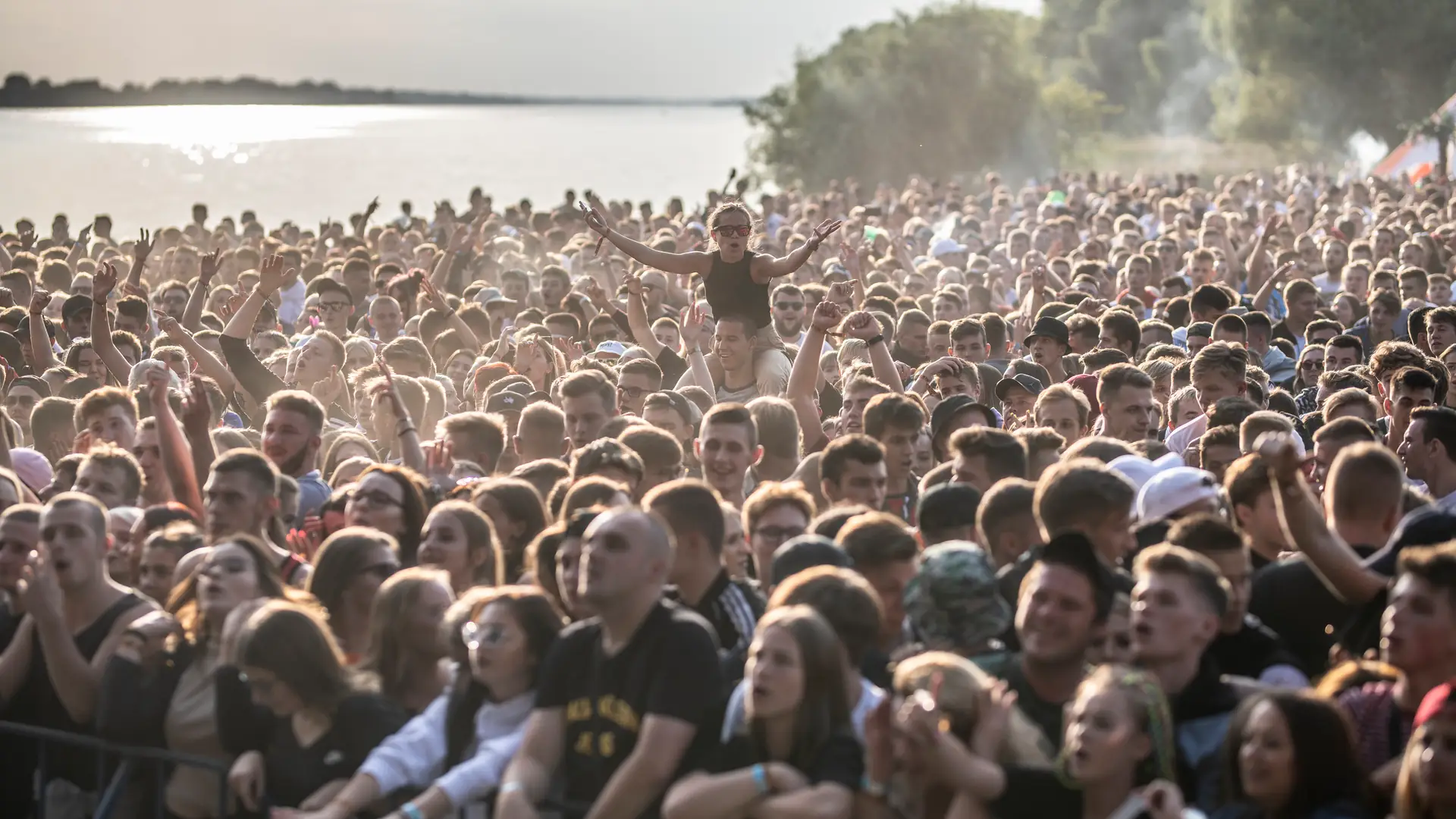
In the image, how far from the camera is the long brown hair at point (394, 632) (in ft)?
19.2

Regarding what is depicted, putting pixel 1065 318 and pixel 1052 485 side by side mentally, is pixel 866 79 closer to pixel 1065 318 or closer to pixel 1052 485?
pixel 1065 318

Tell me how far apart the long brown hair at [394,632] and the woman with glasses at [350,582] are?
438mm

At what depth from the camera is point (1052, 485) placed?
6363 mm

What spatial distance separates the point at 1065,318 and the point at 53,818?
27.3 feet

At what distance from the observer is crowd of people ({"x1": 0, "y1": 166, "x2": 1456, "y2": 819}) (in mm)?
4949

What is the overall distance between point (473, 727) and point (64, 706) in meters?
1.77

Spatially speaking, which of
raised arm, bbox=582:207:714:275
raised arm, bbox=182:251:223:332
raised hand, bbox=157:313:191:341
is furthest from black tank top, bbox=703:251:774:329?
raised arm, bbox=182:251:223:332

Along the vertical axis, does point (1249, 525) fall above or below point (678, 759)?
above

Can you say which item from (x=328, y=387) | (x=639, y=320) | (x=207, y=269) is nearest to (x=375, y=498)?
(x=328, y=387)

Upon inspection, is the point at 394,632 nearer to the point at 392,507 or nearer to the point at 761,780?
the point at 392,507

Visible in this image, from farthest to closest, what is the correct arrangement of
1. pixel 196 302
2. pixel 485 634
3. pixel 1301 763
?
1. pixel 196 302
2. pixel 485 634
3. pixel 1301 763

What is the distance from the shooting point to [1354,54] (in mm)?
56656

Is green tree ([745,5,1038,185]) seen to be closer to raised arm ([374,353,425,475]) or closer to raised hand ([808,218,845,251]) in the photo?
raised hand ([808,218,845,251])

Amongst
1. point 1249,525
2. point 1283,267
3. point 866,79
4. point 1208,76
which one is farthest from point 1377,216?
point 1208,76
